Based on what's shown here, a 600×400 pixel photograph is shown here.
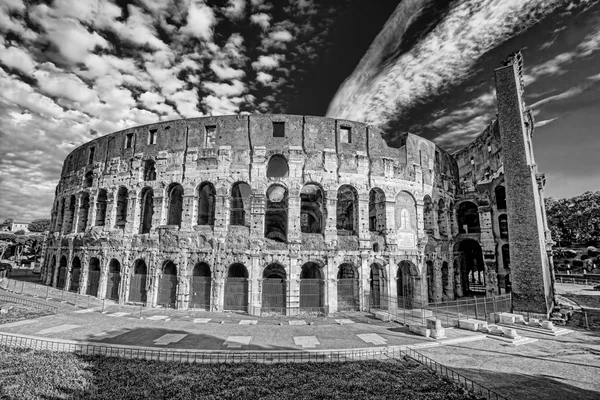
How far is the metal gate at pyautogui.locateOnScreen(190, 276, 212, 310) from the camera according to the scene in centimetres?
2069

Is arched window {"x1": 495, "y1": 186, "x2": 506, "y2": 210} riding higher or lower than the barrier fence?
higher

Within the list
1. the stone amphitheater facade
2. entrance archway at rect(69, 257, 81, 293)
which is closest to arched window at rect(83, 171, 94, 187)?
the stone amphitheater facade

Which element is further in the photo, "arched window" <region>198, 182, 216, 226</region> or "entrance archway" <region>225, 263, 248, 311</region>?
"arched window" <region>198, 182, 216, 226</region>

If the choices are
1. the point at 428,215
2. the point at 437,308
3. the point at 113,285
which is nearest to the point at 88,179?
the point at 113,285

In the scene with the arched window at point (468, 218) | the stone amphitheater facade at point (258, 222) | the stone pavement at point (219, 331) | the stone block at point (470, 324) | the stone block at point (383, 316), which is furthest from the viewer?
the arched window at point (468, 218)

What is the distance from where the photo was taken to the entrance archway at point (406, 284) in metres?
23.4

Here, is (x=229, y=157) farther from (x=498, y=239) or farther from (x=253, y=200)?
(x=498, y=239)

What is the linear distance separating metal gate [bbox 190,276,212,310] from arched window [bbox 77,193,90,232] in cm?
1540

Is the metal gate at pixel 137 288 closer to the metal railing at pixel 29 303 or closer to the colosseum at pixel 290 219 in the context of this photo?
the colosseum at pixel 290 219

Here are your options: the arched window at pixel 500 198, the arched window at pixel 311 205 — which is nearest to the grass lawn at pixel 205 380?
the arched window at pixel 311 205

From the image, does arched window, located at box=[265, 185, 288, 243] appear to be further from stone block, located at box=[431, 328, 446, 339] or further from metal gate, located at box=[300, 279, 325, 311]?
stone block, located at box=[431, 328, 446, 339]

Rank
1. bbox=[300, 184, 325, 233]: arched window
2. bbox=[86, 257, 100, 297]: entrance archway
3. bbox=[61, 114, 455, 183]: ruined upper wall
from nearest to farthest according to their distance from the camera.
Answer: bbox=[61, 114, 455, 183]: ruined upper wall, bbox=[86, 257, 100, 297]: entrance archway, bbox=[300, 184, 325, 233]: arched window

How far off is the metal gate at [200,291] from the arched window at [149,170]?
938 cm

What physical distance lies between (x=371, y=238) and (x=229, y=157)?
11648 mm
